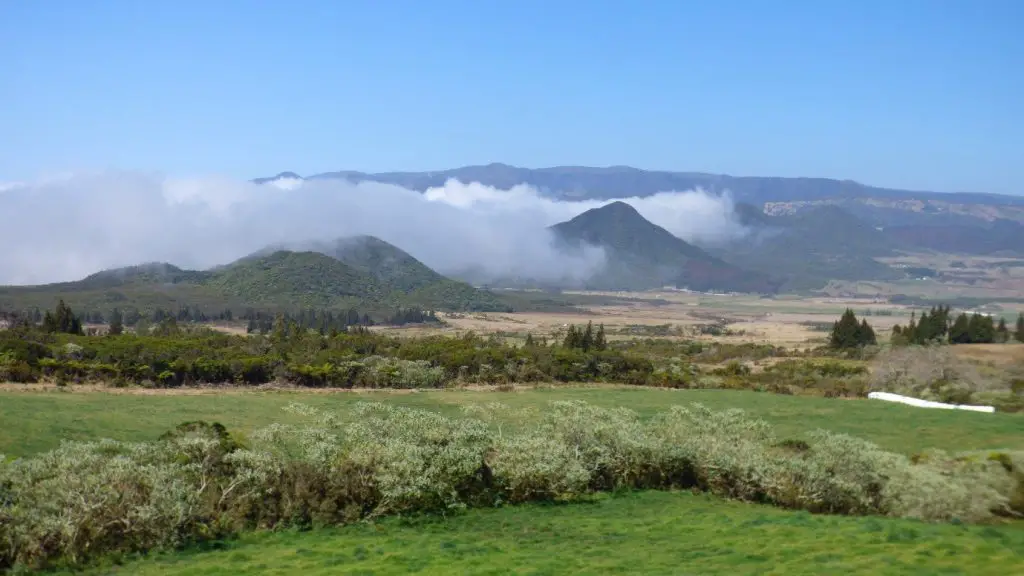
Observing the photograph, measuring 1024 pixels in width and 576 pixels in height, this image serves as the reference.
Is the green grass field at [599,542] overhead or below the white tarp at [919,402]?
overhead

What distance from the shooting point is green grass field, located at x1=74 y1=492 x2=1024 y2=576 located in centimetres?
2123

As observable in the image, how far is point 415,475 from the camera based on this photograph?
29.3 metres

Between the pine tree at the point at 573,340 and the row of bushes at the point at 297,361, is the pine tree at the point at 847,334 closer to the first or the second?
the pine tree at the point at 573,340

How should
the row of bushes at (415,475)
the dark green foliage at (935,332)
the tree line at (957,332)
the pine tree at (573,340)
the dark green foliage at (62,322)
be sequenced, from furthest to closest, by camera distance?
the tree line at (957,332) → the dark green foliage at (935,332) → the pine tree at (573,340) → the dark green foliage at (62,322) → the row of bushes at (415,475)

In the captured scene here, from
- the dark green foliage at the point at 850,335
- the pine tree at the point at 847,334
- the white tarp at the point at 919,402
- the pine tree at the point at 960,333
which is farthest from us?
the pine tree at the point at 847,334

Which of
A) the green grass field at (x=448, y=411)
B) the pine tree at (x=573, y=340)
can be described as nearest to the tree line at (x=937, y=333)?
the pine tree at (x=573, y=340)

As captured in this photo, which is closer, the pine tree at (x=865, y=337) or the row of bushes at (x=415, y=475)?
the row of bushes at (x=415, y=475)

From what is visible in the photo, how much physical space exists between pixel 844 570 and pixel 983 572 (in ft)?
9.28

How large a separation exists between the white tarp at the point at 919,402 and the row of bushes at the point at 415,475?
28.7 meters

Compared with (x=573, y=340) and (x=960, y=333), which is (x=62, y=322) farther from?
(x=960, y=333)

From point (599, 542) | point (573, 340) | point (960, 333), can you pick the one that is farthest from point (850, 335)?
point (599, 542)

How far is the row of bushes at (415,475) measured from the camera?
24031mm

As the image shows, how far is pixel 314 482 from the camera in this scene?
28.7 m

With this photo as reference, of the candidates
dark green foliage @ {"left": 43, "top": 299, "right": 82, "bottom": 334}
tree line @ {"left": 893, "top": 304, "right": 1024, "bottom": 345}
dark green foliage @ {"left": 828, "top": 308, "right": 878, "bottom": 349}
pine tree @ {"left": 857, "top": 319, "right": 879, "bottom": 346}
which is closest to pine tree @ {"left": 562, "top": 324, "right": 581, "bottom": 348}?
tree line @ {"left": 893, "top": 304, "right": 1024, "bottom": 345}
